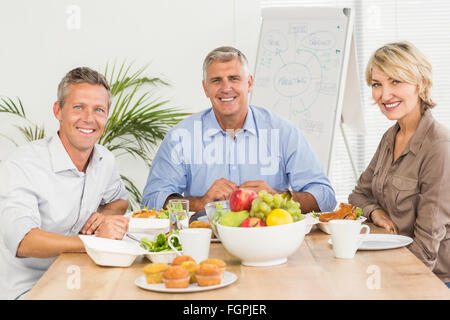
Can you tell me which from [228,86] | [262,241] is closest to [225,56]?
[228,86]

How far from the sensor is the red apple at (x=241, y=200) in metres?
1.48

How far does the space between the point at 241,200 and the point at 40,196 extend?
901mm

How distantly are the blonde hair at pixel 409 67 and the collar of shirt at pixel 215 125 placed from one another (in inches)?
26.3

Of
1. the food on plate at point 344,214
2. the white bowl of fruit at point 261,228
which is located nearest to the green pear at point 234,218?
the white bowl of fruit at point 261,228

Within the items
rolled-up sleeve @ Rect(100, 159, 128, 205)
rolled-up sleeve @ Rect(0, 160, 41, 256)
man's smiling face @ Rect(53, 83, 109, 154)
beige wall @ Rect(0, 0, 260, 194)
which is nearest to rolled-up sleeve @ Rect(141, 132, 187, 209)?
rolled-up sleeve @ Rect(100, 159, 128, 205)

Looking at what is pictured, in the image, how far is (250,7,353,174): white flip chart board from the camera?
3.95 m

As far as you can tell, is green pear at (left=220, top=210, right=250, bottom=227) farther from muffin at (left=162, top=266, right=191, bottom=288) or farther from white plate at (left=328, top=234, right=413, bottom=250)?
white plate at (left=328, top=234, right=413, bottom=250)

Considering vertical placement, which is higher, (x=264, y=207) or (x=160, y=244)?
(x=264, y=207)

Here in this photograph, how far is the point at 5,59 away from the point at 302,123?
97.1 inches

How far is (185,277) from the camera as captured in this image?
4.14ft

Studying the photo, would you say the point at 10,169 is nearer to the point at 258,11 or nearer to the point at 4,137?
the point at 4,137

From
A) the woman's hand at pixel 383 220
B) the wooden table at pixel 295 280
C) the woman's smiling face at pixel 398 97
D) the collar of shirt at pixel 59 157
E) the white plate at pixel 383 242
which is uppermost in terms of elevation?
the woman's smiling face at pixel 398 97

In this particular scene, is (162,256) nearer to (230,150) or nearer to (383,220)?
(383,220)

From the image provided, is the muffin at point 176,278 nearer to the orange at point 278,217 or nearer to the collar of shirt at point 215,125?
the orange at point 278,217
